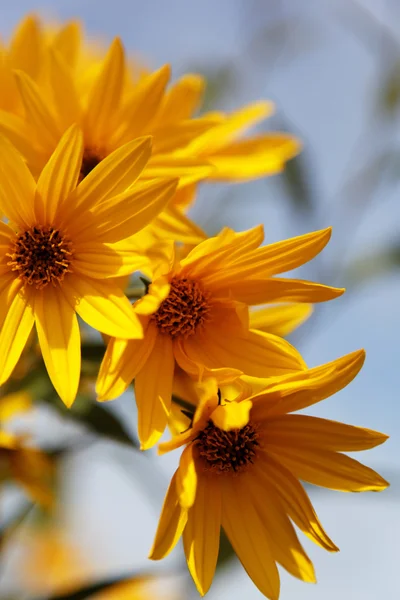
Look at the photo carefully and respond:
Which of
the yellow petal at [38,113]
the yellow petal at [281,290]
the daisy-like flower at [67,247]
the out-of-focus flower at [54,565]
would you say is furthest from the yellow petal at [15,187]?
the out-of-focus flower at [54,565]

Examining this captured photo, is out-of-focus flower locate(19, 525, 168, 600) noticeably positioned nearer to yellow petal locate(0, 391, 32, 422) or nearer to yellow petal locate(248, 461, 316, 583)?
yellow petal locate(0, 391, 32, 422)

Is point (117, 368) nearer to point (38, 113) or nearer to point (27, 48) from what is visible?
point (38, 113)

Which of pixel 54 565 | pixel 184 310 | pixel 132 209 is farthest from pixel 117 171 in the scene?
pixel 54 565

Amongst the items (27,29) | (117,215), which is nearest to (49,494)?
(117,215)


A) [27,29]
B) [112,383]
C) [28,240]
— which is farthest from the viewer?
[27,29]

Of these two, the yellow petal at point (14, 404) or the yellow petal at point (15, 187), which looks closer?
the yellow petal at point (15, 187)

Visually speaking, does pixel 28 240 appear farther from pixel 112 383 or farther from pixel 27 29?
pixel 27 29

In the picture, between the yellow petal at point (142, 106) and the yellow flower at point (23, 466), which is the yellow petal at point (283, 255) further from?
the yellow flower at point (23, 466)
